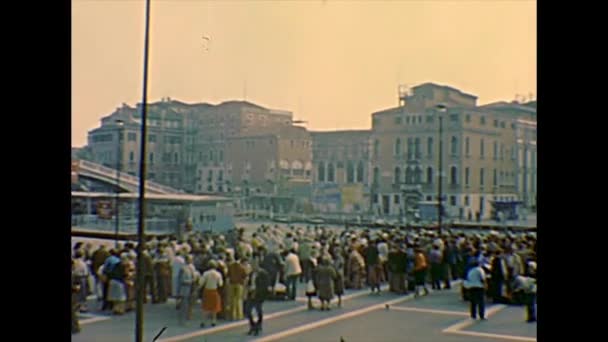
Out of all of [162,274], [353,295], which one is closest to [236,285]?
[162,274]

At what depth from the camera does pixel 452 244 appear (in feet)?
11.0

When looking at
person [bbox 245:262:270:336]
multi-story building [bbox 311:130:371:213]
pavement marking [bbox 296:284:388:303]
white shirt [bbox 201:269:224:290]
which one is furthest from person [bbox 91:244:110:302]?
multi-story building [bbox 311:130:371:213]

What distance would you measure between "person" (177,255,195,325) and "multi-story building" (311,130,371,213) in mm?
773

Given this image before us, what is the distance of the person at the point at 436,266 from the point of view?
3453 mm

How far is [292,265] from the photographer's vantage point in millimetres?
3662

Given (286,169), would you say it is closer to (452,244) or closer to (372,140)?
(372,140)

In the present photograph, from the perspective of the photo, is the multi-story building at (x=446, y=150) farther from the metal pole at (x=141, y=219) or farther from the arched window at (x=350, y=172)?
the metal pole at (x=141, y=219)

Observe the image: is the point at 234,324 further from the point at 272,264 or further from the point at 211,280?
the point at 272,264

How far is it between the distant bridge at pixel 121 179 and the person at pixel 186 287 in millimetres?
419

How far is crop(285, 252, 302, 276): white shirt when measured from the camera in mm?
3654

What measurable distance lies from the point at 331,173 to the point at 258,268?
2.26ft
